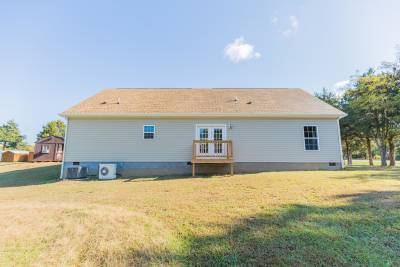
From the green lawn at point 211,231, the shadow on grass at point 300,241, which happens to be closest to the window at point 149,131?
the green lawn at point 211,231

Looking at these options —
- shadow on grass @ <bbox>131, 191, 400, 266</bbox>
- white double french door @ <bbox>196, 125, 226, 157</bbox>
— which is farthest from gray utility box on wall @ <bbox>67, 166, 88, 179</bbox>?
shadow on grass @ <bbox>131, 191, 400, 266</bbox>

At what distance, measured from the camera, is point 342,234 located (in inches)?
118

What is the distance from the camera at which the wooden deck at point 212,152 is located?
9133 millimetres

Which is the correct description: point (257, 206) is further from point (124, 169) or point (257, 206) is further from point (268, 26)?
point (268, 26)

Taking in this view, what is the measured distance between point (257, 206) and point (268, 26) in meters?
10.6

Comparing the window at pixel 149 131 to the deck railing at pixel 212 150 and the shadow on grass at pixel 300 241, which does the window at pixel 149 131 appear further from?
the shadow on grass at pixel 300 241

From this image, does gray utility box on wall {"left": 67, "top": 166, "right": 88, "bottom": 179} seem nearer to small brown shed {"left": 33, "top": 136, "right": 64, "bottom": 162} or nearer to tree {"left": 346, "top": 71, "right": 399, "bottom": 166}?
small brown shed {"left": 33, "top": 136, "right": 64, "bottom": 162}

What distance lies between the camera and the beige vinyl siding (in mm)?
9938

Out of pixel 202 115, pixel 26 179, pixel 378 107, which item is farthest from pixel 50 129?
pixel 378 107

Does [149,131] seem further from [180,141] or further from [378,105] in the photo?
[378,105]

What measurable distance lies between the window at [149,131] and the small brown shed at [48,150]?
1556cm

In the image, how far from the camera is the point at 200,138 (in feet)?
33.4

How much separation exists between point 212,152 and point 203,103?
3.22 meters

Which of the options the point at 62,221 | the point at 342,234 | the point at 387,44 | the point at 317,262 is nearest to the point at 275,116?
the point at 342,234
